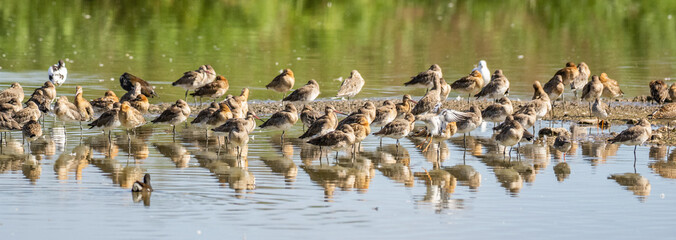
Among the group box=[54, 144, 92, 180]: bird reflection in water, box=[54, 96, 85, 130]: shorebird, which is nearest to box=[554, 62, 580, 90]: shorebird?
box=[54, 96, 85, 130]: shorebird

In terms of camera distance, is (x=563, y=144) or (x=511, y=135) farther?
(x=563, y=144)

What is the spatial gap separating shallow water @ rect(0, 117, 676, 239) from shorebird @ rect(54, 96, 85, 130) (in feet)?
2.27

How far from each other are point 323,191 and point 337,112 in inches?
278

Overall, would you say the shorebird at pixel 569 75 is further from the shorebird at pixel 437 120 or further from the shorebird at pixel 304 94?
the shorebird at pixel 437 120

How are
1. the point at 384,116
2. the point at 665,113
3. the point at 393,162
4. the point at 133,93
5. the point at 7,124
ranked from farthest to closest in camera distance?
the point at 133,93 < the point at 665,113 < the point at 384,116 < the point at 7,124 < the point at 393,162

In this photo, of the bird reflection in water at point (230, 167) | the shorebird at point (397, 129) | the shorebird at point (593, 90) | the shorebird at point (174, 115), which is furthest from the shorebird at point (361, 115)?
the shorebird at point (593, 90)

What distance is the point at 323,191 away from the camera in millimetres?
14062

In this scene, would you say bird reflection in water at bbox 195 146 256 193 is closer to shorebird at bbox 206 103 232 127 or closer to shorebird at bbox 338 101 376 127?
shorebird at bbox 206 103 232 127

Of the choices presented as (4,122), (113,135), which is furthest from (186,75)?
(4,122)

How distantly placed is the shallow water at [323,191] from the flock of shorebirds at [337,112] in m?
0.35

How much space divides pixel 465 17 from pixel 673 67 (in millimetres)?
17923

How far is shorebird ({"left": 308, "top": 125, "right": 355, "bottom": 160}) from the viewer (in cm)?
1631

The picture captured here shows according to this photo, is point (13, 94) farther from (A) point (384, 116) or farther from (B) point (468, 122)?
(B) point (468, 122)

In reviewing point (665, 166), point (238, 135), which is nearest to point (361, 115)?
point (238, 135)
